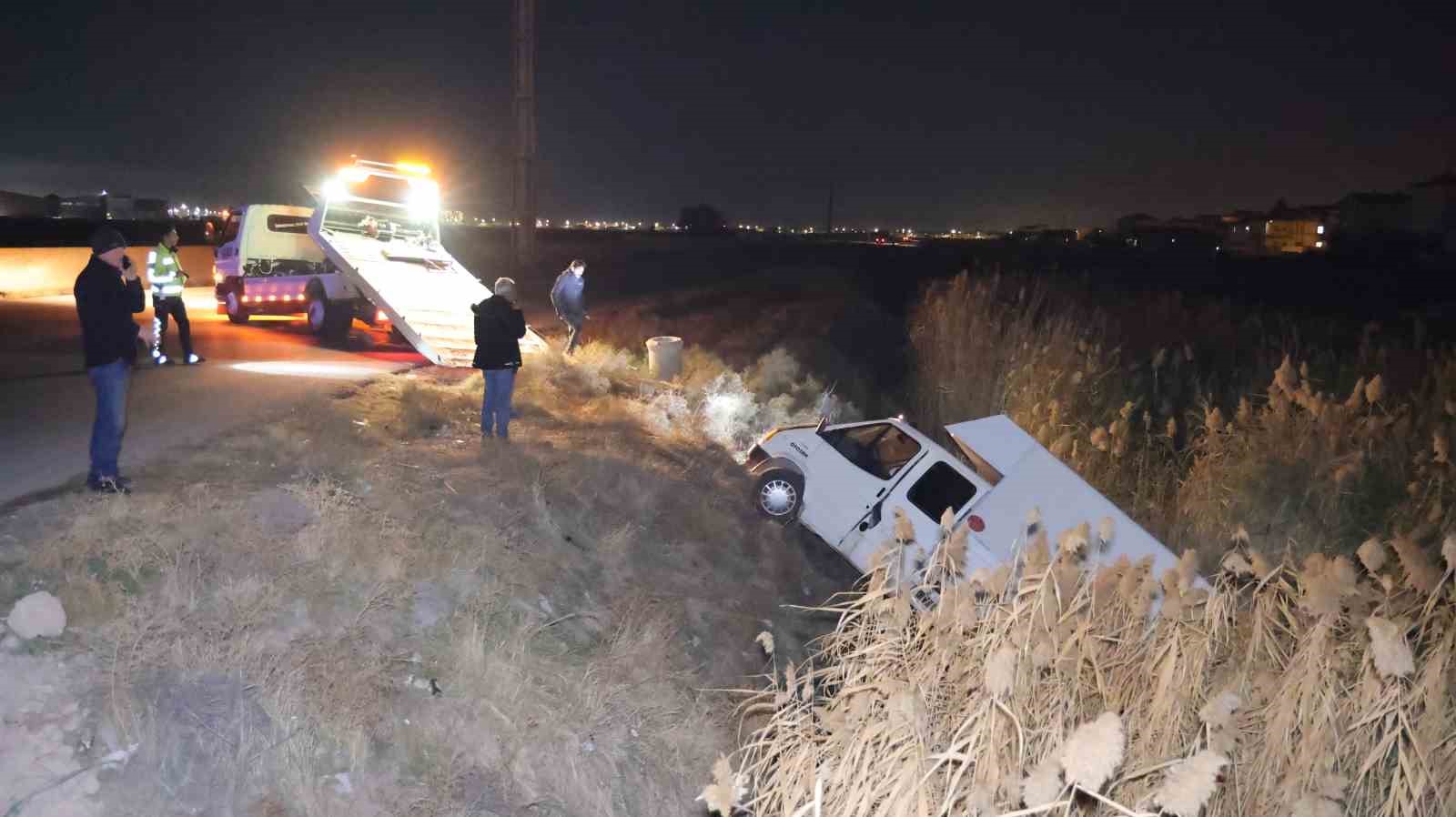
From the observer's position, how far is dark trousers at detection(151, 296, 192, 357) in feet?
42.3

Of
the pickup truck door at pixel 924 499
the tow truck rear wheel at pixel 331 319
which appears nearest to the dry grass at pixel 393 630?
the pickup truck door at pixel 924 499

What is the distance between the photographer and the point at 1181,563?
3908mm

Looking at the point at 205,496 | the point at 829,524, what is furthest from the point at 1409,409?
the point at 205,496

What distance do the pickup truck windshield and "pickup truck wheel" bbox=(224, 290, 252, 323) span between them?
12345 millimetres

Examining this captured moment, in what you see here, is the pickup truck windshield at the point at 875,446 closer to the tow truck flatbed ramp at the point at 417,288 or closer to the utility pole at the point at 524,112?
the tow truck flatbed ramp at the point at 417,288

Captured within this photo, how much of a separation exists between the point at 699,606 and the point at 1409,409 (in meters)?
7.61

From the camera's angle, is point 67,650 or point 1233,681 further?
point 67,650

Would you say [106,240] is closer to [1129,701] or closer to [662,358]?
[1129,701]

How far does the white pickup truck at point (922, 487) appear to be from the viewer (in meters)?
9.76

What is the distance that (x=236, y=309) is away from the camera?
18.9 metres

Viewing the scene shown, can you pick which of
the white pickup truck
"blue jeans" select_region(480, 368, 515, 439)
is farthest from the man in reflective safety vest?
the white pickup truck

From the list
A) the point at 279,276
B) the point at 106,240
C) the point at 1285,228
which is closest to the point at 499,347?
the point at 106,240

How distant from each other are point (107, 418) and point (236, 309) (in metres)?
12.7

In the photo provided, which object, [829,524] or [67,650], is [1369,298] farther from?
[67,650]
